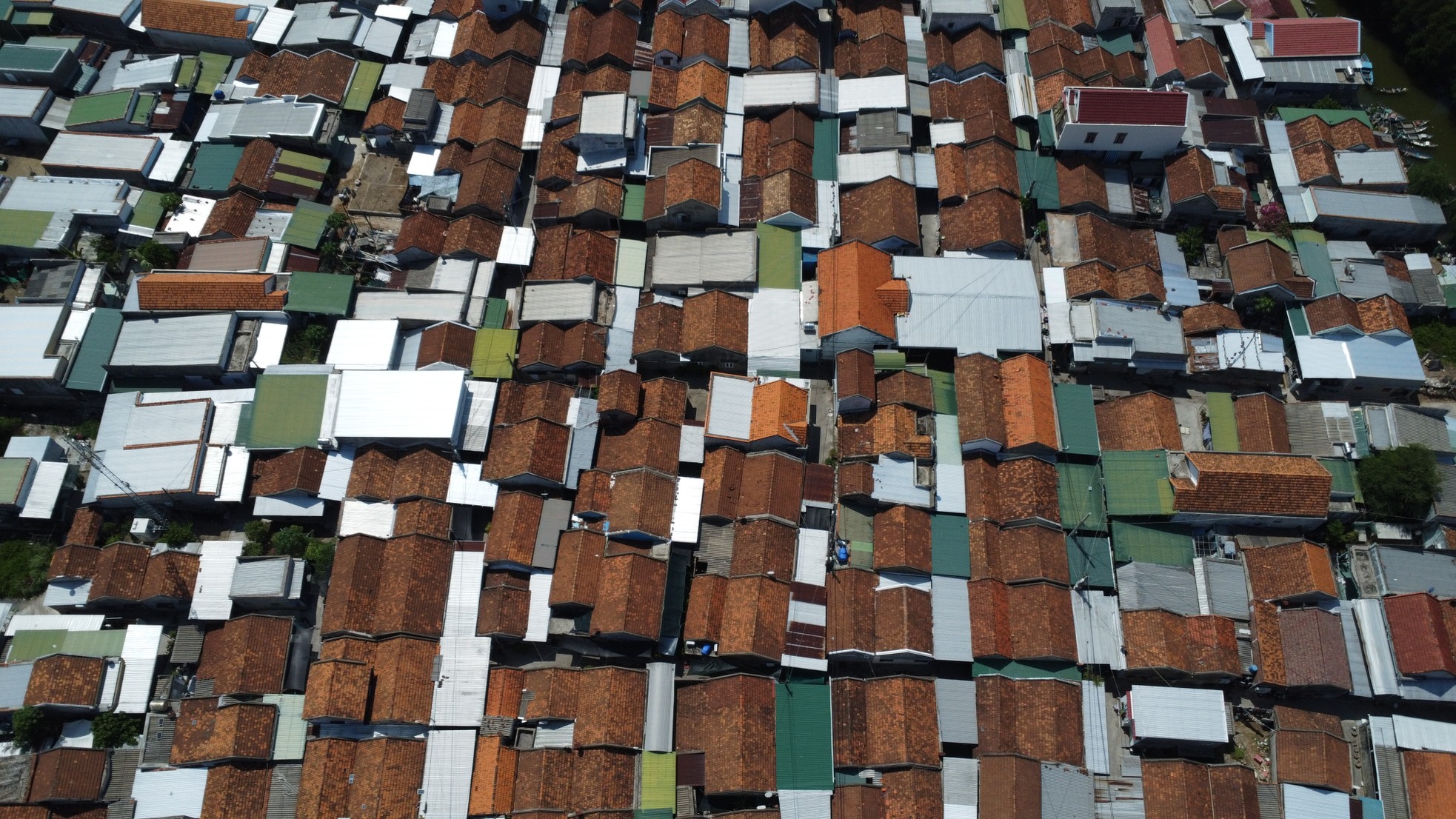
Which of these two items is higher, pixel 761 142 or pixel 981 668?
pixel 761 142

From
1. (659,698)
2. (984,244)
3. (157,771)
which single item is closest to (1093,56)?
(984,244)

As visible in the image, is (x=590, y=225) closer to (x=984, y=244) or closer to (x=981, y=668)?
(x=984, y=244)

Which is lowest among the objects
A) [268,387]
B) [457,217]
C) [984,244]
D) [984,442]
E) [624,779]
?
[624,779]

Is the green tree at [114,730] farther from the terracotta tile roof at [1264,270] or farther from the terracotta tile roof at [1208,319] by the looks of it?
the terracotta tile roof at [1264,270]

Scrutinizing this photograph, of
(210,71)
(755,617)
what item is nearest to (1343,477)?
(755,617)

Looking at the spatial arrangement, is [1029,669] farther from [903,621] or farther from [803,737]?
[803,737]

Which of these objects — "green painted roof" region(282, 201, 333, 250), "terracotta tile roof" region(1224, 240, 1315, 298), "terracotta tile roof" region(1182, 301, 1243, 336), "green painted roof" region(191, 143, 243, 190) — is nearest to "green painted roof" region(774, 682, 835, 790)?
"terracotta tile roof" region(1182, 301, 1243, 336)
